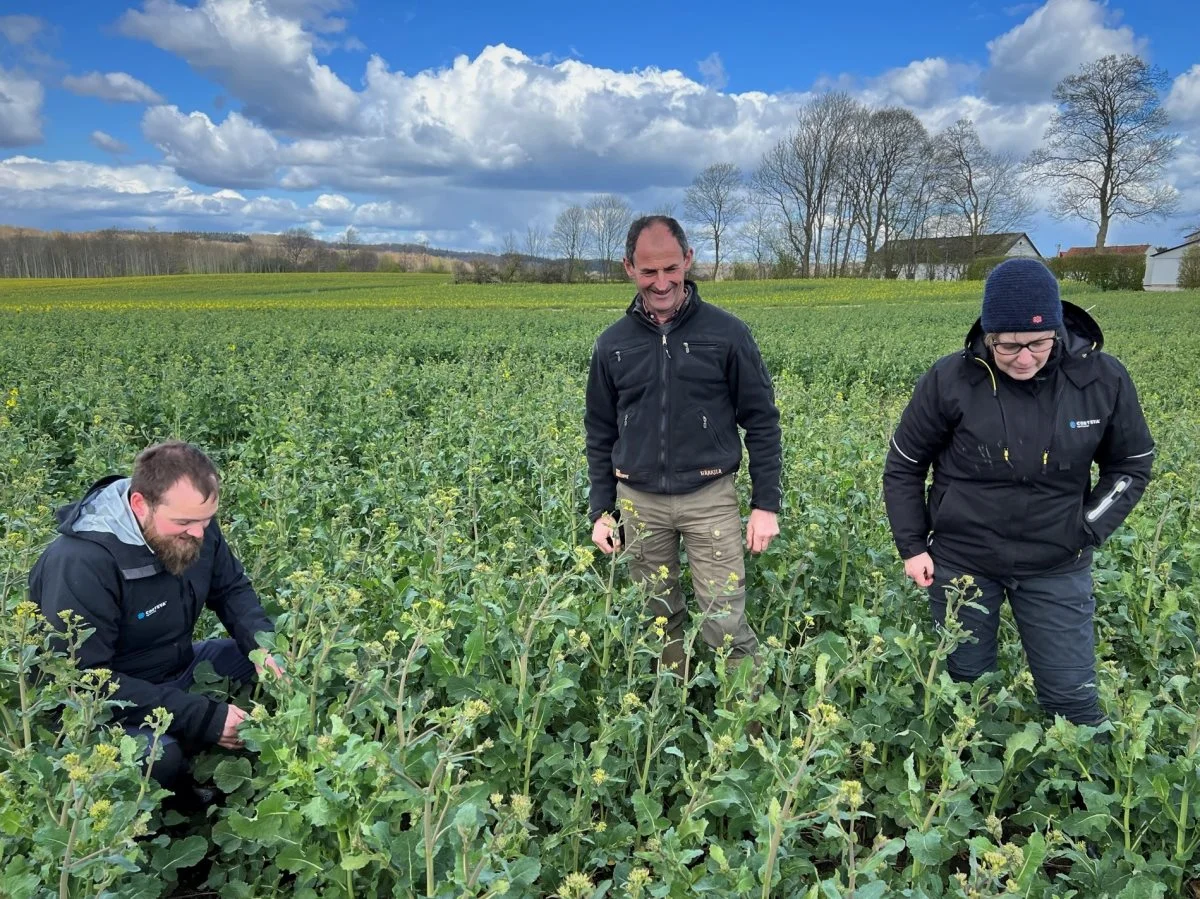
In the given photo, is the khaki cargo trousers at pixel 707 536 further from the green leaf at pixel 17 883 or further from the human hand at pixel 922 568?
the green leaf at pixel 17 883

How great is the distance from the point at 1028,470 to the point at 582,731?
1.90m

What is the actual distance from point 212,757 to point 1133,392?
3.74m

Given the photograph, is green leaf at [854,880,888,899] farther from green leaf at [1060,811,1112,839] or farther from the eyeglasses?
the eyeglasses

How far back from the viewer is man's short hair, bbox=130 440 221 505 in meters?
2.88

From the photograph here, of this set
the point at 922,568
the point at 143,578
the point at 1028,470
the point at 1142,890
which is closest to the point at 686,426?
the point at 922,568

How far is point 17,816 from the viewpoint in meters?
2.07

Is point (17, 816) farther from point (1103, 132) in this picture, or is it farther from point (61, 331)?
point (1103, 132)

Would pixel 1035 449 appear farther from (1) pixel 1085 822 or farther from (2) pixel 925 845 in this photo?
(2) pixel 925 845

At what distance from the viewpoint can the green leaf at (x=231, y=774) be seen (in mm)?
2583

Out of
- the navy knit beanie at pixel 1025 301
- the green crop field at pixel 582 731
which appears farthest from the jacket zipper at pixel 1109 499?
the navy knit beanie at pixel 1025 301

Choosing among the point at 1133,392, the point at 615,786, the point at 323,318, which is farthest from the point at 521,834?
the point at 323,318

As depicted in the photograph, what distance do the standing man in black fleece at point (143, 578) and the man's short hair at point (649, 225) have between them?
1874 millimetres

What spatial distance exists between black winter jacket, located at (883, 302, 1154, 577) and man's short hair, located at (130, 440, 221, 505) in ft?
8.98

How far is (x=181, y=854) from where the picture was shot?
2395 mm
